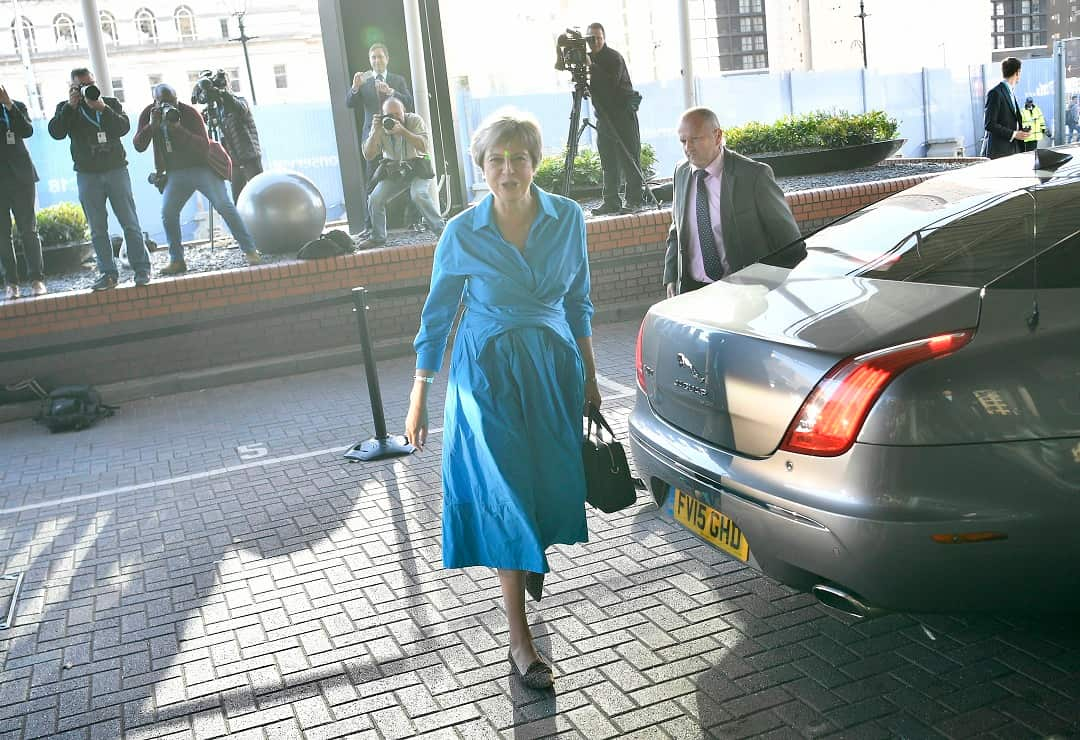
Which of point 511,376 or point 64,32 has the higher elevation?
point 64,32

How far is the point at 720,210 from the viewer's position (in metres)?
5.25

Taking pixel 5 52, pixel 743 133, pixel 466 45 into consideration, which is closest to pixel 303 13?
pixel 5 52

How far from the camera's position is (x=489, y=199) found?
370 cm

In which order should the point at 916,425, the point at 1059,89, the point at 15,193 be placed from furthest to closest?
the point at 1059,89 < the point at 15,193 < the point at 916,425

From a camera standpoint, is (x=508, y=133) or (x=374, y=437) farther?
(x=374, y=437)

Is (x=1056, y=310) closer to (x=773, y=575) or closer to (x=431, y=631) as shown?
(x=773, y=575)

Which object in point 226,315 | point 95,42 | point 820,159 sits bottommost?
point 226,315

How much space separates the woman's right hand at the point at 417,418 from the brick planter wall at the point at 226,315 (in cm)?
504

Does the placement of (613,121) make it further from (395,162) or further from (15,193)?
(15,193)

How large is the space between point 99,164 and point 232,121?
2844mm

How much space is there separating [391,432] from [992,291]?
4.78 meters

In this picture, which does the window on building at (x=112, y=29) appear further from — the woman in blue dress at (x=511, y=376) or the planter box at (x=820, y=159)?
the woman in blue dress at (x=511, y=376)

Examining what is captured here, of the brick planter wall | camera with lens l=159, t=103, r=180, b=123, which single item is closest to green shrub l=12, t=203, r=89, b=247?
camera with lens l=159, t=103, r=180, b=123

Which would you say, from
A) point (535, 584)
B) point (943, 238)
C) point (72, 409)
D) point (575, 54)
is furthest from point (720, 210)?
point (575, 54)
